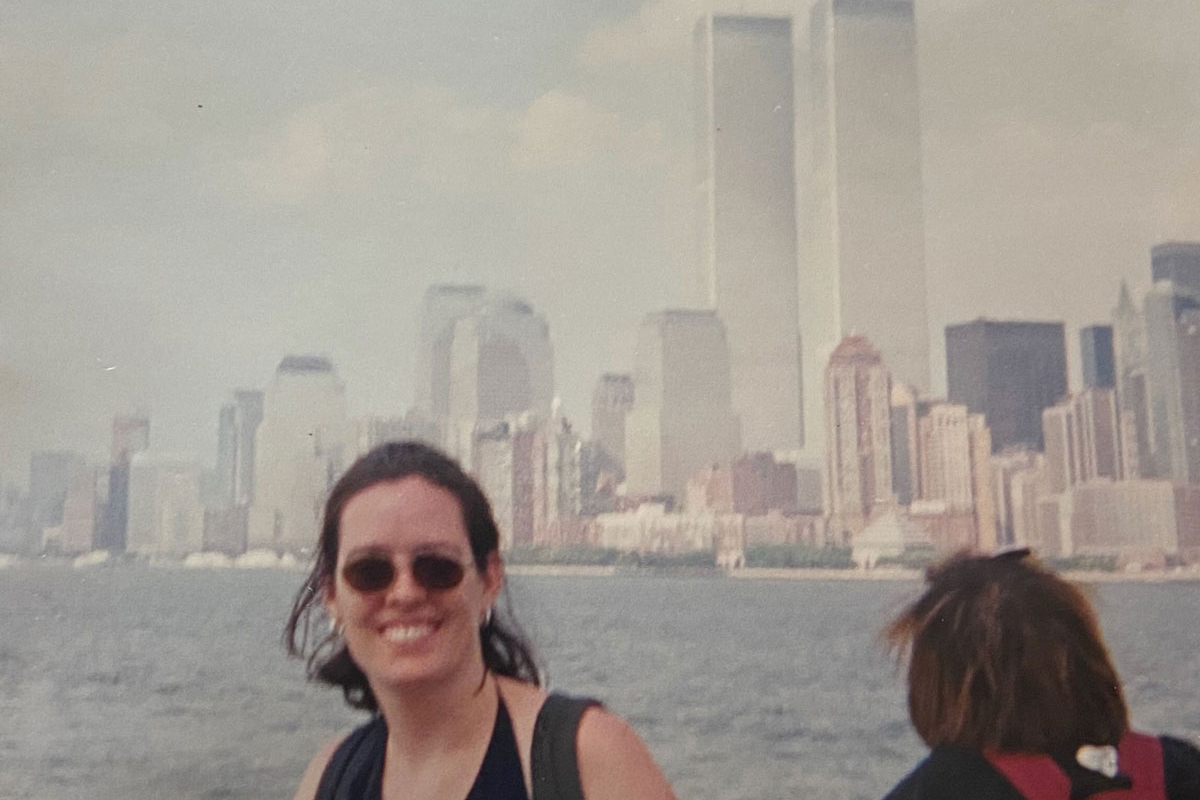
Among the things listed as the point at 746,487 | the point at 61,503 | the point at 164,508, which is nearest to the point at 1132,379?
the point at 746,487

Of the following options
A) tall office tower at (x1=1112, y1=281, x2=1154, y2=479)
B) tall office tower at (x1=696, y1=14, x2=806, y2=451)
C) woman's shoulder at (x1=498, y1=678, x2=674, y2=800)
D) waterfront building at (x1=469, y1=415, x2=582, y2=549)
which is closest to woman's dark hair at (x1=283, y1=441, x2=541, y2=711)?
woman's shoulder at (x1=498, y1=678, x2=674, y2=800)

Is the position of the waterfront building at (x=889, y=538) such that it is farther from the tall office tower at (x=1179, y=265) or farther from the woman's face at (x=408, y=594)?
the woman's face at (x=408, y=594)

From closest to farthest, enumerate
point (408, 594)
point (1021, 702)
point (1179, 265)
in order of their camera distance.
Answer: point (408, 594) < point (1021, 702) < point (1179, 265)

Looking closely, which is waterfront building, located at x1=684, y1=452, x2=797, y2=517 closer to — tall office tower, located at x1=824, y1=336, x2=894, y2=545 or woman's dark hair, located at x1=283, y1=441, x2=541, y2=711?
tall office tower, located at x1=824, y1=336, x2=894, y2=545

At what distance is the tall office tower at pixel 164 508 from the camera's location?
165 cm

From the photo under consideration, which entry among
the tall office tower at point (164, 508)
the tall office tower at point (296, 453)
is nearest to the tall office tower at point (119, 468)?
the tall office tower at point (164, 508)

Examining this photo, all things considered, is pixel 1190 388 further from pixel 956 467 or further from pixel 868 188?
pixel 868 188

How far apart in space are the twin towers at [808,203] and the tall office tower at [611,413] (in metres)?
0.19

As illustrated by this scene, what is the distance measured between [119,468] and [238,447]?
9.6 inches

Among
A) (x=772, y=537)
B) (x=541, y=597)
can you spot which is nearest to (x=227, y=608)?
(x=541, y=597)

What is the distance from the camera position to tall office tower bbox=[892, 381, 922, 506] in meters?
1.52

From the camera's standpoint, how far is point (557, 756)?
0.79 metres

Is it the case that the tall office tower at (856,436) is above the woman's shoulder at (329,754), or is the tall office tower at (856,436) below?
above

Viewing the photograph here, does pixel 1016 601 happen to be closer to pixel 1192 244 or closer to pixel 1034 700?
pixel 1034 700
